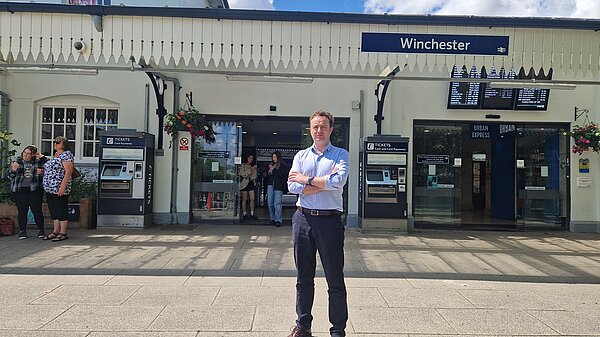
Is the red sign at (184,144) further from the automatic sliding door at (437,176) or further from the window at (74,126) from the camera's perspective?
the automatic sliding door at (437,176)

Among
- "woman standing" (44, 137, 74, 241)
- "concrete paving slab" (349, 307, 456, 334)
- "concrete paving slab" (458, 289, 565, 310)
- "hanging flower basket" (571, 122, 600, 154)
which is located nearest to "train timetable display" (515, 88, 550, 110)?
"hanging flower basket" (571, 122, 600, 154)

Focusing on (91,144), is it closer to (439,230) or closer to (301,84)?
(301,84)

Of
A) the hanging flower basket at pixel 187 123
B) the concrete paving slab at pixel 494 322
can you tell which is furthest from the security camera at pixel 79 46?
the concrete paving slab at pixel 494 322

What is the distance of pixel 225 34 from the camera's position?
7.08 m

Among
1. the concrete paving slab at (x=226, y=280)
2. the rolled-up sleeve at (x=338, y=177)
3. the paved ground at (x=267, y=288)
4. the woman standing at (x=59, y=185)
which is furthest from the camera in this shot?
the woman standing at (x=59, y=185)

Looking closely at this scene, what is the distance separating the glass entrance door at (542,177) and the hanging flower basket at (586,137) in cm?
47

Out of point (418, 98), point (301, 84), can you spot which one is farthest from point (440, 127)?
point (301, 84)

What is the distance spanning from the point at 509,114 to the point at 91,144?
9879 millimetres

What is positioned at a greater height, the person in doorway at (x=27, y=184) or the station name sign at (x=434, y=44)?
the station name sign at (x=434, y=44)

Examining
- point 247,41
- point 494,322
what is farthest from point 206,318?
point 247,41

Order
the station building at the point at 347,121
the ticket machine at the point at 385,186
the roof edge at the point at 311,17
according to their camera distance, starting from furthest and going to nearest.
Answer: the station building at the point at 347,121 < the ticket machine at the point at 385,186 < the roof edge at the point at 311,17

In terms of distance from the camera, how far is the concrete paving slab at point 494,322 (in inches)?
156

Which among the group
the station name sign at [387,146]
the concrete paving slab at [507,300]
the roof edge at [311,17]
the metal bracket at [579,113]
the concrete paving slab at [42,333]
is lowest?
the concrete paving slab at [42,333]

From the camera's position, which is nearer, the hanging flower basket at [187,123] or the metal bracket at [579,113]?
the hanging flower basket at [187,123]
